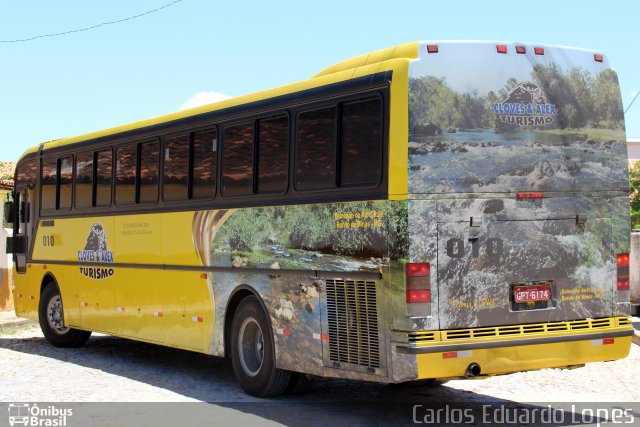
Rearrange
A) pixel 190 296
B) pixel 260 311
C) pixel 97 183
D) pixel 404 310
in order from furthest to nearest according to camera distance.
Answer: pixel 97 183 → pixel 190 296 → pixel 260 311 → pixel 404 310

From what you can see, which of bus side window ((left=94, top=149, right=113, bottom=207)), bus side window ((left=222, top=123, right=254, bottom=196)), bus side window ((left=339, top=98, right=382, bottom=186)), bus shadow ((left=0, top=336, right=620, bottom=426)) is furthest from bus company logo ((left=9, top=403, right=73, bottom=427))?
bus side window ((left=94, top=149, right=113, bottom=207))

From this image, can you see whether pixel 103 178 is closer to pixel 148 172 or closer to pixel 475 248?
pixel 148 172

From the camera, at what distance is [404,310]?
9.00 m

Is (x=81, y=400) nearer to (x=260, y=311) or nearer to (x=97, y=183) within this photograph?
(x=260, y=311)

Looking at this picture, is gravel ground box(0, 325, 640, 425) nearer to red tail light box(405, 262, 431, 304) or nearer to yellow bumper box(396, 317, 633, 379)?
yellow bumper box(396, 317, 633, 379)

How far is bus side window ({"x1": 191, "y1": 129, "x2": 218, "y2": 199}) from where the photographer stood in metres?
12.3

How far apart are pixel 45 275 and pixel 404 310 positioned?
381 inches

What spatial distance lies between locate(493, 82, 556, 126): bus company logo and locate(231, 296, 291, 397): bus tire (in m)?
3.39

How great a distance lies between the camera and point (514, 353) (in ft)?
30.7

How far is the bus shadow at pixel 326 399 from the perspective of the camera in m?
9.89

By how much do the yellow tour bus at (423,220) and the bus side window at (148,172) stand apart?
174 centimetres

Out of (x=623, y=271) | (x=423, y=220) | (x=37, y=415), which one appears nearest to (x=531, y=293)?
(x=623, y=271)

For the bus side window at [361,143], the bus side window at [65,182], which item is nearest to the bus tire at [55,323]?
the bus side window at [65,182]

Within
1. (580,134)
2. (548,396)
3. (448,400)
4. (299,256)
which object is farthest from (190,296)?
(580,134)
